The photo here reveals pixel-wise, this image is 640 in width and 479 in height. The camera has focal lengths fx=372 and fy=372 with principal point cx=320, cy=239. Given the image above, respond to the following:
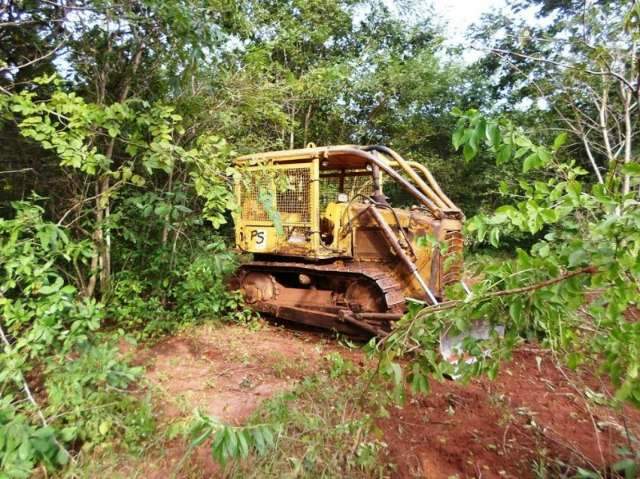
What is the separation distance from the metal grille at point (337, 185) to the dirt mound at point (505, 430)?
302cm

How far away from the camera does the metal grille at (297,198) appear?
4453mm

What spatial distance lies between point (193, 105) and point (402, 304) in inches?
134

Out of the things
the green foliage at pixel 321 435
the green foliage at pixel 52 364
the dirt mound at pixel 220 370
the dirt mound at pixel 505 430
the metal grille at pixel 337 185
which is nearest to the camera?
the green foliage at pixel 52 364

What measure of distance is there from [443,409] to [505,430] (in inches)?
18.1

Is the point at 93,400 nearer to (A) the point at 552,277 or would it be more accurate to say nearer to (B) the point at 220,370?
(B) the point at 220,370

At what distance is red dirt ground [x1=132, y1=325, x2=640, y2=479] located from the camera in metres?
2.28

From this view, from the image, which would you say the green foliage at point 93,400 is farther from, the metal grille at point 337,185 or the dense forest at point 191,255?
the metal grille at point 337,185

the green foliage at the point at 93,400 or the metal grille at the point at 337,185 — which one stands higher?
the metal grille at the point at 337,185

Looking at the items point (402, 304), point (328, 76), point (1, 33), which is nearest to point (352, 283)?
point (402, 304)

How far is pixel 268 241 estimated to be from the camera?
4.82 meters

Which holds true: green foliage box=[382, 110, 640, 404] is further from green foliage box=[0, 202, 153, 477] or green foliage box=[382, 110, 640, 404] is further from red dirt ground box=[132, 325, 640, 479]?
green foliage box=[0, 202, 153, 477]

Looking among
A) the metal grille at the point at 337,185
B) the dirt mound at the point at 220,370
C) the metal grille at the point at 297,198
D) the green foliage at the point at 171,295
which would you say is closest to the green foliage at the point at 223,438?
the dirt mound at the point at 220,370

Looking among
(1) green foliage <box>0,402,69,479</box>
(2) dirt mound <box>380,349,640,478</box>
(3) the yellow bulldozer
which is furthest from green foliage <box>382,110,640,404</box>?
(3) the yellow bulldozer

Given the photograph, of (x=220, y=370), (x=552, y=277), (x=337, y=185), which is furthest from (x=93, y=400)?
(x=337, y=185)
